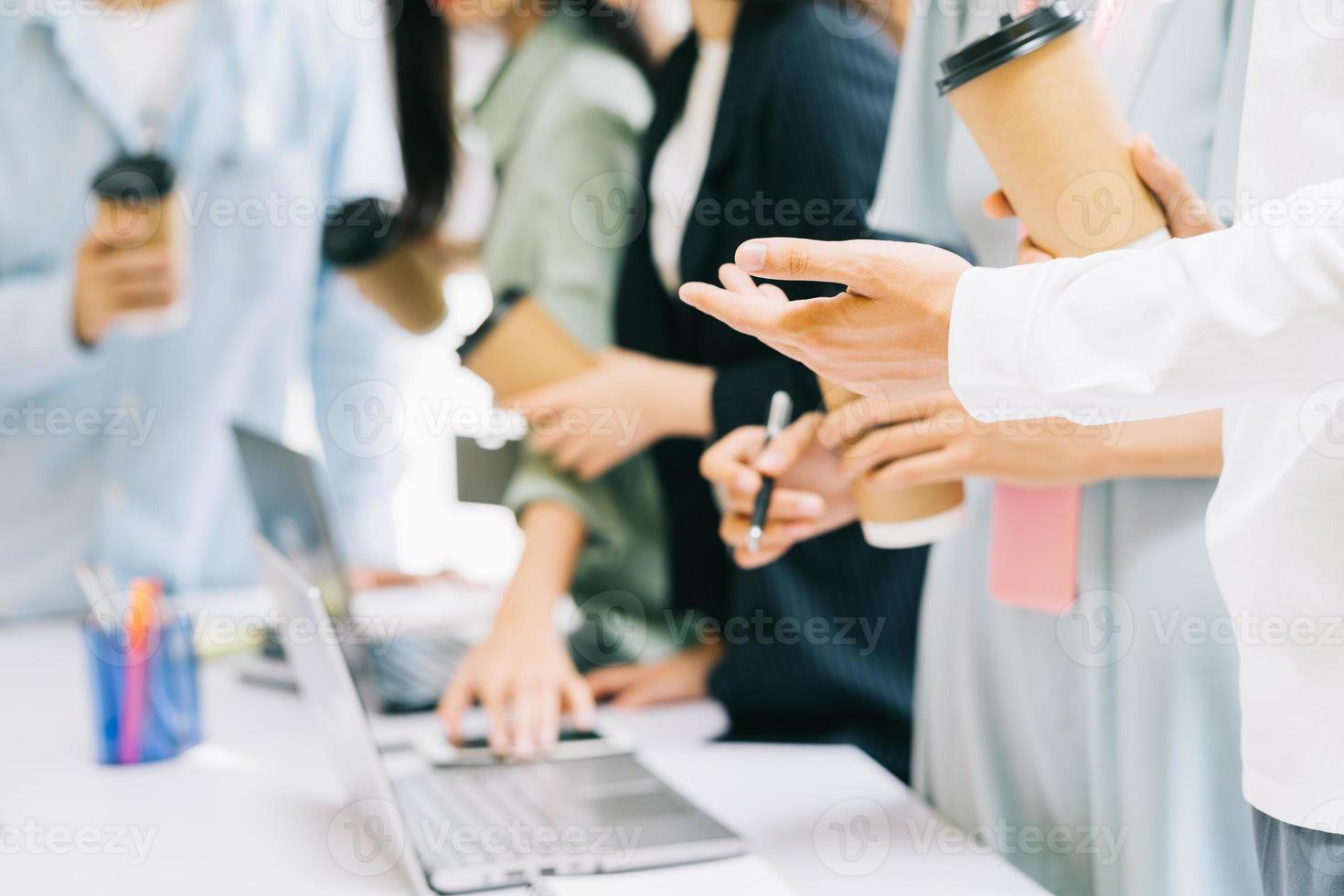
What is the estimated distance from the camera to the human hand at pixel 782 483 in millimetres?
959

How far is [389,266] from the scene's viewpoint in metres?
1.54

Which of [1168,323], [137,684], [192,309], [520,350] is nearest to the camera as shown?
[1168,323]

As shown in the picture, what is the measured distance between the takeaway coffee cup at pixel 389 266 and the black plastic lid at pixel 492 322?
1.07 feet

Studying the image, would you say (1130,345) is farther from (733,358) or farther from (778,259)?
(733,358)

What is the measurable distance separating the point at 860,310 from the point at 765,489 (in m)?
0.38

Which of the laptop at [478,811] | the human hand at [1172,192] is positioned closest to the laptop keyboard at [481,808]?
the laptop at [478,811]

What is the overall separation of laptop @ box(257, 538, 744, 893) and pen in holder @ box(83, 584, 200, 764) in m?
0.15

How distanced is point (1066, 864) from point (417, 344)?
1749mm

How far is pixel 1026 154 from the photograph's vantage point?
0.71 metres

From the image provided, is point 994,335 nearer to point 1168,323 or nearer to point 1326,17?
point 1168,323

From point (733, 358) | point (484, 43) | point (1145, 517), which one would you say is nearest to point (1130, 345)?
point (1145, 517)

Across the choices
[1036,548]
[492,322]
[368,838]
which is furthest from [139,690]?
[1036,548]

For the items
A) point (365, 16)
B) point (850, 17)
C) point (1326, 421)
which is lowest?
point (1326, 421)

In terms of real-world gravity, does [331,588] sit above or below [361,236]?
below
